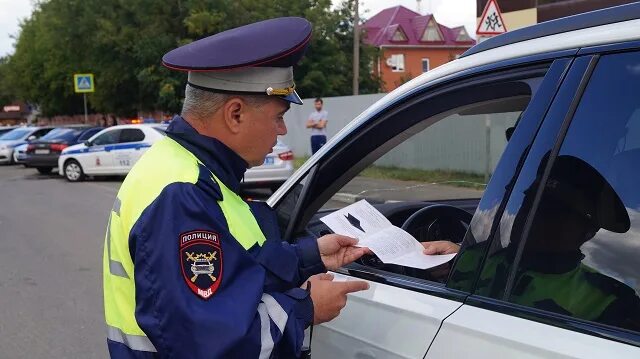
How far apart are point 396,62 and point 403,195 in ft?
165

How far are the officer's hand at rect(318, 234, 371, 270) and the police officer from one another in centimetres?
5

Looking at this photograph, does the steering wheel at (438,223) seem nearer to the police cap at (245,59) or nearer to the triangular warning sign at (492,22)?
the police cap at (245,59)

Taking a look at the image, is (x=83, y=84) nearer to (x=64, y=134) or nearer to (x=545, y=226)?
(x=64, y=134)

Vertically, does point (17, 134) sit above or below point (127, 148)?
above

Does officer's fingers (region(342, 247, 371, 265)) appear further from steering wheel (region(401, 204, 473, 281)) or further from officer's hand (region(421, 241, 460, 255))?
steering wheel (region(401, 204, 473, 281))

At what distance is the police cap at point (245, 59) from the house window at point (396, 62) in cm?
5116

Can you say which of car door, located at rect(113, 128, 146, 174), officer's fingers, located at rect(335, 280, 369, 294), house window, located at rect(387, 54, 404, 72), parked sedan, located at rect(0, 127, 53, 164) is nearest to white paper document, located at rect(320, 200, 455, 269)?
officer's fingers, located at rect(335, 280, 369, 294)

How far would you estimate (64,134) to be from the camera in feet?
70.0

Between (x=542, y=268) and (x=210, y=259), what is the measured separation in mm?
776

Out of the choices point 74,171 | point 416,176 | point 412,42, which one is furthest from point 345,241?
point 412,42

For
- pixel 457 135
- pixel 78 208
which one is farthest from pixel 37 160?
pixel 457 135

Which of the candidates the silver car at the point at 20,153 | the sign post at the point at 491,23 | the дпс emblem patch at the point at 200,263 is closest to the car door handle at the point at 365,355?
Result: the дпс emblem patch at the point at 200,263

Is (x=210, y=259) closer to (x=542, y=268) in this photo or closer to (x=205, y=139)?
(x=205, y=139)

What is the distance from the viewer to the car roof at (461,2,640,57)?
1406 mm
